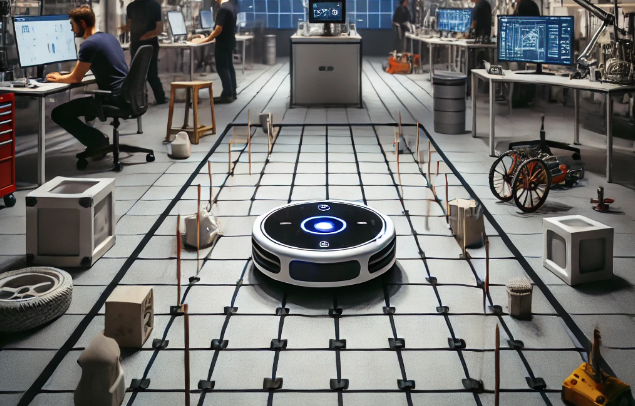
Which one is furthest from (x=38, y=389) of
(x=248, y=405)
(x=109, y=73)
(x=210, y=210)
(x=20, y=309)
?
(x=109, y=73)

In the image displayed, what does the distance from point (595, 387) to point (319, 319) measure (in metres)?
1.07

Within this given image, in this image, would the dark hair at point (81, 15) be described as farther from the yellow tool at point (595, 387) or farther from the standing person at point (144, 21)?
the yellow tool at point (595, 387)

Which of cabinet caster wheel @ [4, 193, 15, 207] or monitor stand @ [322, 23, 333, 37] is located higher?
monitor stand @ [322, 23, 333, 37]

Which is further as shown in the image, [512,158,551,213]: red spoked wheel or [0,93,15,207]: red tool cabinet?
[0,93,15,207]: red tool cabinet

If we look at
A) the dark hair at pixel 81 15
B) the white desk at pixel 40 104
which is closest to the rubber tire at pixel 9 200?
the white desk at pixel 40 104

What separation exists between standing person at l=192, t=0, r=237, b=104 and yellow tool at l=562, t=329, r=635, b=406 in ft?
23.3

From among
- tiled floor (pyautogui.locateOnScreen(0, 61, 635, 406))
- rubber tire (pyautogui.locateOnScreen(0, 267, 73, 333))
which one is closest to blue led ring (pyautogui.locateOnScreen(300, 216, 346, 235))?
tiled floor (pyautogui.locateOnScreen(0, 61, 635, 406))

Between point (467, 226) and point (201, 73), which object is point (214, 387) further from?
point (201, 73)

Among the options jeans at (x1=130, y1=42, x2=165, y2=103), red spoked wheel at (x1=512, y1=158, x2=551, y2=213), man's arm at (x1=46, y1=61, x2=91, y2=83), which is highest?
jeans at (x1=130, y1=42, x2=165, y2=103)

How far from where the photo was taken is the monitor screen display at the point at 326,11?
8562 millimetres

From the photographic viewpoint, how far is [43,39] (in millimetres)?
4973

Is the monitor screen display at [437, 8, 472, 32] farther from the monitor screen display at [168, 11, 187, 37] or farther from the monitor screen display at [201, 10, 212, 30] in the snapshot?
the monitor screen display at [168, 11, 187, 37]

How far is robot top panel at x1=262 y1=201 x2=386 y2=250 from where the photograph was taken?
9.84ft

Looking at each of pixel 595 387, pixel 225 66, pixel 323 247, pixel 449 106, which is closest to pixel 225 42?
pixel 225 66
